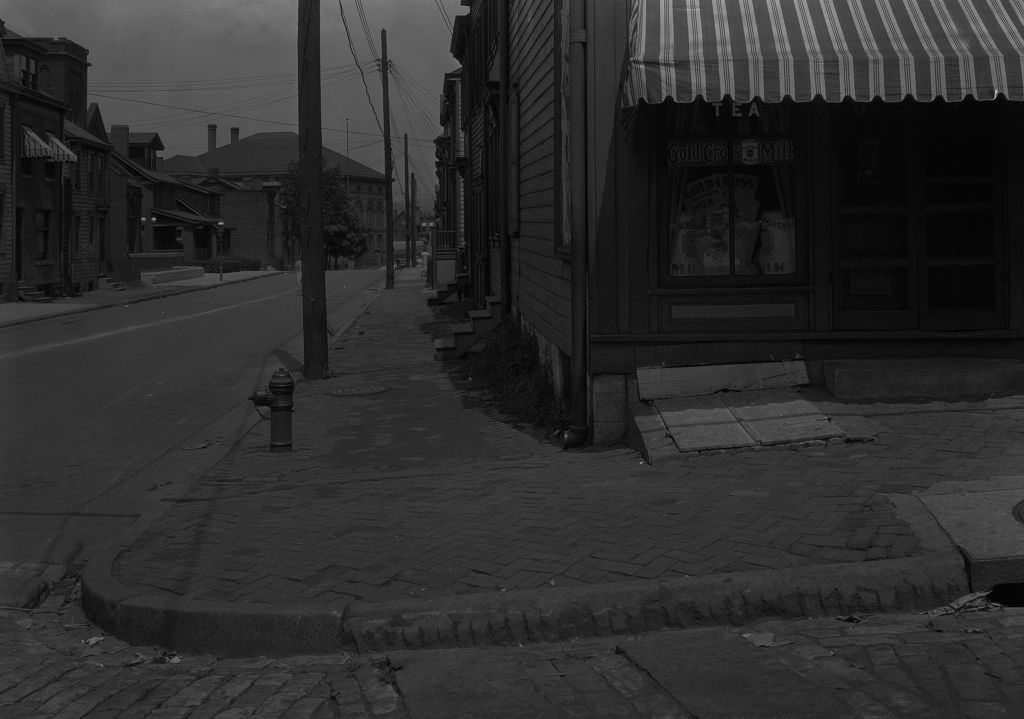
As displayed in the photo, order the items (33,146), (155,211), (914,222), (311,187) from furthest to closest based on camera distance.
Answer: (155,211)
(33,146)
(311,187)
(914,222)

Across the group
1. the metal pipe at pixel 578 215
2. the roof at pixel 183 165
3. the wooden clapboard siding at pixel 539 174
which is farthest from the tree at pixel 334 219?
the metal pipe at pixel 578 215

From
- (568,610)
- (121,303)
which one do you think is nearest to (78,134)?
(121,303)

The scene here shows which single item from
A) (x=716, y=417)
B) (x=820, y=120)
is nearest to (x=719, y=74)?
(x=820, y=120)

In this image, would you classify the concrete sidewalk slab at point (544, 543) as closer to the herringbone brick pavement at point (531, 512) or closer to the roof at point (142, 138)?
the herringbone brick pavement at point (531, 512)

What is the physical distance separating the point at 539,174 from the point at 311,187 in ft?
13.8

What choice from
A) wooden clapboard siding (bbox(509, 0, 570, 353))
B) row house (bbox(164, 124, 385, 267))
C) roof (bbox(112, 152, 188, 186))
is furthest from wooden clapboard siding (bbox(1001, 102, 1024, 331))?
row house (bbox(164, 124, 385, 267))

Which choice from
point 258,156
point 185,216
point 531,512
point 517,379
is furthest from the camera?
point 258,156

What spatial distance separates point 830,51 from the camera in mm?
8594

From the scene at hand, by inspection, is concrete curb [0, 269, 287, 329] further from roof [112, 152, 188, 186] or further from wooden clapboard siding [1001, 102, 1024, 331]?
wooden clapboard siding [1001, 102, 1024, 331]

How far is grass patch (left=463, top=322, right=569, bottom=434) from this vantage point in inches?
465

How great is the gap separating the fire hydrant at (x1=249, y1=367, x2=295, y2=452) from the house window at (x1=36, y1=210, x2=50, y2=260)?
3387 cm

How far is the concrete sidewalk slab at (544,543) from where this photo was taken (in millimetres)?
5492

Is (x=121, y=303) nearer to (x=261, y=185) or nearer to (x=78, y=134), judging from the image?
(x=78, y=134)

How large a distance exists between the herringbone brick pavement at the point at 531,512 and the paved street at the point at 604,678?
53cm
